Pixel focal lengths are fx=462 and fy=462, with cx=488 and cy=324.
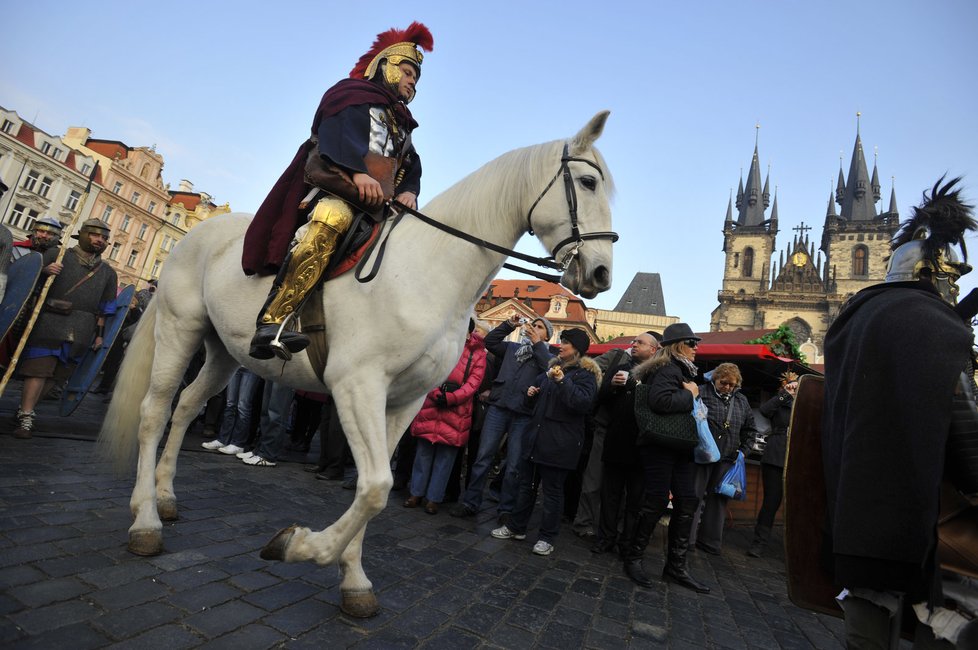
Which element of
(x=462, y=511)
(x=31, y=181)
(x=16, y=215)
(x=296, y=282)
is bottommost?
(x=462, y=511)

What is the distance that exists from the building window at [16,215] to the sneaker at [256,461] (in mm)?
47938

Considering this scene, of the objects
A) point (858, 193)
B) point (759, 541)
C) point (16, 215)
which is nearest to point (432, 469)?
point (759, 541)

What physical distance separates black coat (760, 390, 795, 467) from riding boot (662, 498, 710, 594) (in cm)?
288

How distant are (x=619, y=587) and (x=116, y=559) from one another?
3.49 meters

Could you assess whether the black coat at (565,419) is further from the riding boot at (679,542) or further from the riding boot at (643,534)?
the riding boot at (679,542)

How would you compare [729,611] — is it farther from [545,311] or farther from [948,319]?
[545,311]

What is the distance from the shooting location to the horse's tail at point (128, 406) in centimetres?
354

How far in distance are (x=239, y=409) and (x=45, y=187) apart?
1930 inches

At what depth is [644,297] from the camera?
8125 centimetres

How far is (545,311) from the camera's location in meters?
64.2

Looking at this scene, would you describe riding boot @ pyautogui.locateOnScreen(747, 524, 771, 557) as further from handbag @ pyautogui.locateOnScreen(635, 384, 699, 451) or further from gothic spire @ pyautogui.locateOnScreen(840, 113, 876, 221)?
gothic spire @ pyautogui.locateOnScreen(840, 113, 876, 221)

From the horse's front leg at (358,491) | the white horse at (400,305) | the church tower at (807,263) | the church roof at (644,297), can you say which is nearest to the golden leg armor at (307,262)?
the white horse at (400,305)

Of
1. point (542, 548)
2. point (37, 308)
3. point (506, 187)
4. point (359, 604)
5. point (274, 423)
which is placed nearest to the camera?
→ point (359, 604)

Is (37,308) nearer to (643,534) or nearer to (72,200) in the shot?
(643,534)
